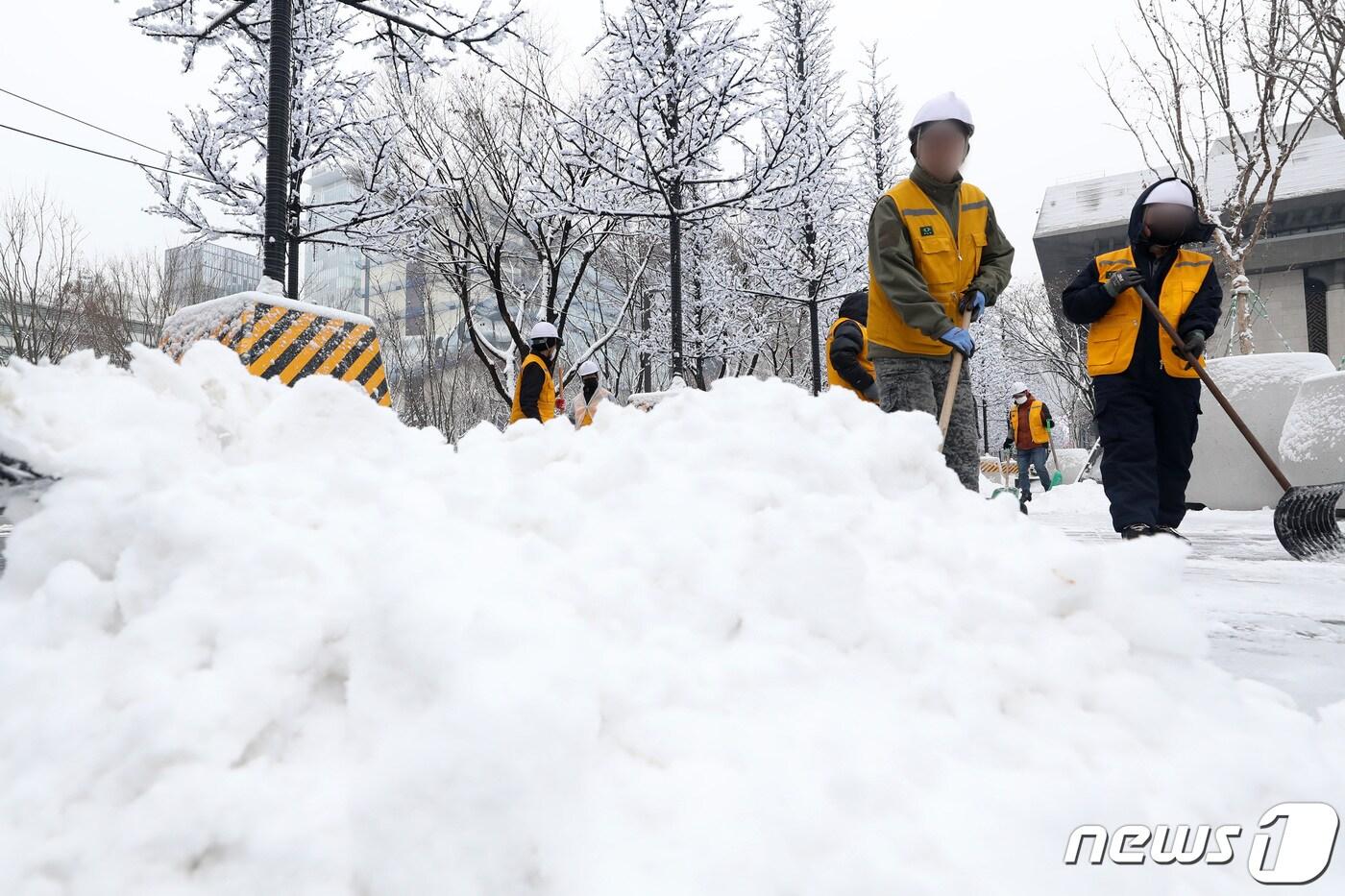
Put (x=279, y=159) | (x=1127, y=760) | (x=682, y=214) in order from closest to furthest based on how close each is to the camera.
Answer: (x=1127, y=760) < (x=279, y=159) < (x=682, y=214)

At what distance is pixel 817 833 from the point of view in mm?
995

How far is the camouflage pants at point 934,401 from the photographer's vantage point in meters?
3.34

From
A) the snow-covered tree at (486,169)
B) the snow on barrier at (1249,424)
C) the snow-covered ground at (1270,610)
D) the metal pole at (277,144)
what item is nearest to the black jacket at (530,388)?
the metal pole at (277,144)

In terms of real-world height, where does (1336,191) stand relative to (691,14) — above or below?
above

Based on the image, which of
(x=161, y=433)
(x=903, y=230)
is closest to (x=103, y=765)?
(x=161, y=433)

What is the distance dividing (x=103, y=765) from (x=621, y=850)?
0.76 metres

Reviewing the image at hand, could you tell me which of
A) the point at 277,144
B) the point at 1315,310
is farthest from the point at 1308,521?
the point at 1315,310

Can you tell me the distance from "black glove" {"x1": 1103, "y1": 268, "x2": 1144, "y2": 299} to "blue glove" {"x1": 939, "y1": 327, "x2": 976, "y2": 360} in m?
0.81

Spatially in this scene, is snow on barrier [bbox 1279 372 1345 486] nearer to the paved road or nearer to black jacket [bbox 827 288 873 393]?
the paved road

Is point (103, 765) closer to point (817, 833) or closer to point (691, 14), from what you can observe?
point (817, 833)

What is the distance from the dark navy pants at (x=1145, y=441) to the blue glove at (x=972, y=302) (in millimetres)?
744
